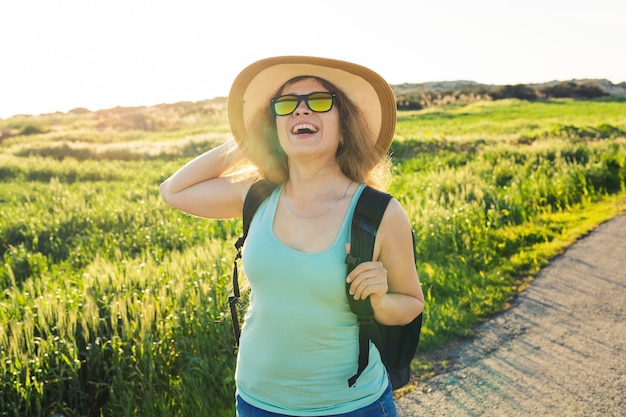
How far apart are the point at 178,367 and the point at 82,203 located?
9.16 m

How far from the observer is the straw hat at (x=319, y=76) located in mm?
2443

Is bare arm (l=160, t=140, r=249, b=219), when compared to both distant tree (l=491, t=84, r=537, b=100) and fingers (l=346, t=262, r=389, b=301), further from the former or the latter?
distant tree (l=491, t=84, r=537, b=100)

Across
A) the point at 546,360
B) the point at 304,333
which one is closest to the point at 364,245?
the point at 304,333

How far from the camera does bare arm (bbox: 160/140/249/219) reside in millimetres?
2689

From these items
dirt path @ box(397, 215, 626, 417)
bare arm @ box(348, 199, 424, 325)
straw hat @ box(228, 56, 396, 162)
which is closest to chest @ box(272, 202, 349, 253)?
bare arm @ box(348, 199, 424, 325)

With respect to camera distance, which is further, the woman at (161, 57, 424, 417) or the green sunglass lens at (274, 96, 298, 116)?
the green sunglass lens at (274, 96, 298, 116)

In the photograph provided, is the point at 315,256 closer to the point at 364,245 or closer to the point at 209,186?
the point at 364,245

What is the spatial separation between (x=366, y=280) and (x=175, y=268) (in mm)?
4381

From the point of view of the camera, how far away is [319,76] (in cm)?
246

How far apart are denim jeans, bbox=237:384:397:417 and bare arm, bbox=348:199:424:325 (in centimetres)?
28

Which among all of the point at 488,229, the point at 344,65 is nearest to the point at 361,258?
the point at 344,65

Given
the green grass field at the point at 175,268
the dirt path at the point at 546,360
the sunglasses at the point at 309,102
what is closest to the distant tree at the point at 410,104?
the green grass field at the point at 175,268

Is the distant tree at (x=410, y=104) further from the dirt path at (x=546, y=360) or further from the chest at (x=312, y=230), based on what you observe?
the chest at (x=312, y=230)

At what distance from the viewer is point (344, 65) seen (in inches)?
95.0
